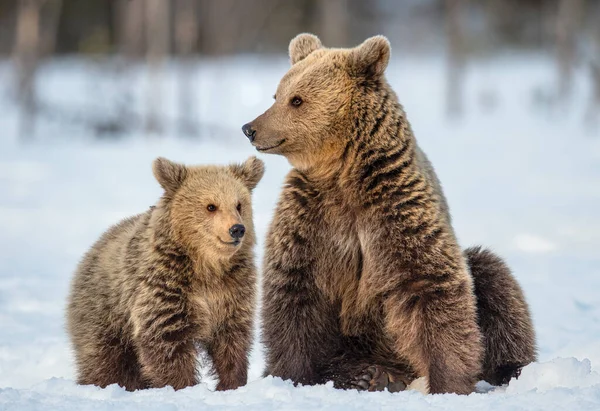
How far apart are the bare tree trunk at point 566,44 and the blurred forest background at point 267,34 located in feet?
0.12

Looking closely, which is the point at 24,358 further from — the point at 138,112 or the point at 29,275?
the point at 138,112

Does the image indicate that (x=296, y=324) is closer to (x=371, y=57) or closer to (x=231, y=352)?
(x=231, y=352)

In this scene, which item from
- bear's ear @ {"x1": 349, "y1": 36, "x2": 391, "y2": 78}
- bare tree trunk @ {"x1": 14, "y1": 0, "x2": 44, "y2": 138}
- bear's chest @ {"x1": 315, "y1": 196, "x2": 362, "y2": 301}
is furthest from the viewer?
bare tree trunk @ {"x1": 14, "y1": 0, "x2": 44, "y2": 138}

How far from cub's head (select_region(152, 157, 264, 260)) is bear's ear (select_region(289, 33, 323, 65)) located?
0.81 m

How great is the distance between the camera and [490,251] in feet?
18.3

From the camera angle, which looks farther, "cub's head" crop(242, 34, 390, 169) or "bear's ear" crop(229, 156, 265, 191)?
"bear's ear" crop(229, 156, 265, 191)

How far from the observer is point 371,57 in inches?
202

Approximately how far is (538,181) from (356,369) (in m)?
11.8

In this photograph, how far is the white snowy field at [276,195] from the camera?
4.46m

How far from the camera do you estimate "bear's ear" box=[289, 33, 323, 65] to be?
5.68 meters

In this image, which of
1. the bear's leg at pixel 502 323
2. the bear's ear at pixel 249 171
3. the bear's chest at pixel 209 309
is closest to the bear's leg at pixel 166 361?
the bear's chest at pixel 209 309

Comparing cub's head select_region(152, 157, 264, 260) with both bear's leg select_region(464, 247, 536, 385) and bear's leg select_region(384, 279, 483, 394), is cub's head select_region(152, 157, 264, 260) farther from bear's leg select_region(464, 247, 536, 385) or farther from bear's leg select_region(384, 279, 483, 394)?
bear's leg select_region(464, 247, 536, 385)

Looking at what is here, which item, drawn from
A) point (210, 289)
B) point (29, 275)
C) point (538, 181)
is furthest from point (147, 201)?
point (210, 289)

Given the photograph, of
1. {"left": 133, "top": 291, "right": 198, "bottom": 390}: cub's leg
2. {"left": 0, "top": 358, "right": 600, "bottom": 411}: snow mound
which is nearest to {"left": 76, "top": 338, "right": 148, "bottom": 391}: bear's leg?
{"left": 133, "top": 291, "right": 198, "bottom": 390}: cub's leg
